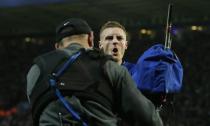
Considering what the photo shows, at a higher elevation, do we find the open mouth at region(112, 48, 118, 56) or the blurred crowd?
the open mouth at region(112, 48, 118, 56)

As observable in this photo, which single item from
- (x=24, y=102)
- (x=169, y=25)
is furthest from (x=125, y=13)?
(x=169, y=25)

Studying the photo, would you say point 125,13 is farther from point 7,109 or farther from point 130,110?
point 130,110

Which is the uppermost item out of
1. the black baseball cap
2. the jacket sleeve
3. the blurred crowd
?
the black baseball cap

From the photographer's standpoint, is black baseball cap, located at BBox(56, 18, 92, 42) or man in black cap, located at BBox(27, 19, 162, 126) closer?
man in black cap, located at BBox(27, 19, 162, 126)

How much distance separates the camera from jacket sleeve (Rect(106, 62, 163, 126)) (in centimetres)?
286

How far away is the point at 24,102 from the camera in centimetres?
2603

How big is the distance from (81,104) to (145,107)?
0.34 metres

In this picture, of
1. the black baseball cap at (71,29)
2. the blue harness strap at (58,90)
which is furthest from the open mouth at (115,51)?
the blue harness strap at (58,90)

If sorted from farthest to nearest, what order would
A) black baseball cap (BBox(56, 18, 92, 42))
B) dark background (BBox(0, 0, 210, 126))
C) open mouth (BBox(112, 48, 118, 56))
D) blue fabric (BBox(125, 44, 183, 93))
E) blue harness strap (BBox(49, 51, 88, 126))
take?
dark background (BBox(0, 0, 210, 126)) < open mouth (BBox(112, 48, 118, 56)) < blue fabric (BBox(125, 44, 183, 93)) < black baseball cap (BBox(56, 18, 92, 42)) < blue harness strap (BBox(49, 51, 88, 126))

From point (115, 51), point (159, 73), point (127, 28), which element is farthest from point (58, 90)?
point (127, 28)

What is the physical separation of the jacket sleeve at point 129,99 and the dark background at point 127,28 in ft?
57.8

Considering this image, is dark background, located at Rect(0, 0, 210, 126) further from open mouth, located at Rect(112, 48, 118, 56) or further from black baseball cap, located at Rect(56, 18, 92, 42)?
black baseball cap, located at Rect(56, 18, 92, 42)

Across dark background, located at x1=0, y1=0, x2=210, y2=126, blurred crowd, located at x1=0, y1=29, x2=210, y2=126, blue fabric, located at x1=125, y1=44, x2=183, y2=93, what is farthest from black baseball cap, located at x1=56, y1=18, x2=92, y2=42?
dark background, located at x1=0, y1=0, x2=210, y2=126

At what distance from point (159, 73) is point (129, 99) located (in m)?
0.44
